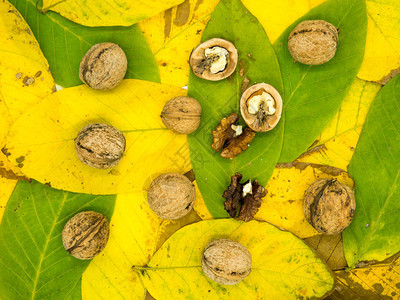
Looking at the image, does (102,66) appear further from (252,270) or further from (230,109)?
(252,270)

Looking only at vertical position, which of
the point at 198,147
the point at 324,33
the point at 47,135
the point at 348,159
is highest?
the point at 324,33

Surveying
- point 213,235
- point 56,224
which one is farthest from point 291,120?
point 56,224

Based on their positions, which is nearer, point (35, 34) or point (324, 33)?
point (324, 33)

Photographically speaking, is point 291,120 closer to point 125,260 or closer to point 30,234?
point 125,260

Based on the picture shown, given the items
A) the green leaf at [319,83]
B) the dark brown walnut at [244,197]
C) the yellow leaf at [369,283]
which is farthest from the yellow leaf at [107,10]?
the yellow leaf at [369,283]

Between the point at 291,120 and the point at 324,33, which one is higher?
the point at 324,33

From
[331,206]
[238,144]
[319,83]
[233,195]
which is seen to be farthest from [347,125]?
[233,195]

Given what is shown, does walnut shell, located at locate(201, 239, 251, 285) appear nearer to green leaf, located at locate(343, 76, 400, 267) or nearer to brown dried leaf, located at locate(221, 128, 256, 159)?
brown dried leaf, located at locate(221, 128, 256, 159)
